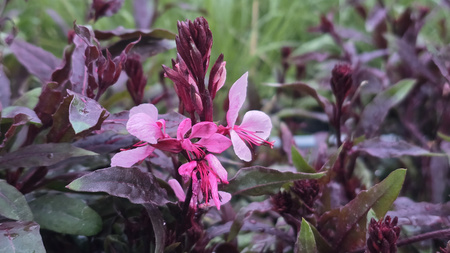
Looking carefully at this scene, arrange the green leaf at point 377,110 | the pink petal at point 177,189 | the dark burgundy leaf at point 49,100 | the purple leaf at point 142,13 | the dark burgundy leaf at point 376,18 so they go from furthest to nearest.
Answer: the dark burgundy leaf at point 376,18
the purple leaf at point 142,13
the green leaf at point 377,110
the dark burgundy leaf at point 49,100
the pink petal at point 177,189

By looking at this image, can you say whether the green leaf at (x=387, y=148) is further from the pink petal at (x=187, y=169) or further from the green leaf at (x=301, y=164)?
the pink petal at (x=187, y=169)

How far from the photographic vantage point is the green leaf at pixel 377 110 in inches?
40.1

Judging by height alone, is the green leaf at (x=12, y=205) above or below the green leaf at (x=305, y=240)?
above

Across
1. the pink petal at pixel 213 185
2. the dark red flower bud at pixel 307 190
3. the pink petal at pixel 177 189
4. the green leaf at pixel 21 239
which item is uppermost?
the pink petal at pixel 213 185

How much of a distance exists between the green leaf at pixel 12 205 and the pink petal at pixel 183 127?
A: 29 cm

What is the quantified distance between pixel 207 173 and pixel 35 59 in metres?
0.64

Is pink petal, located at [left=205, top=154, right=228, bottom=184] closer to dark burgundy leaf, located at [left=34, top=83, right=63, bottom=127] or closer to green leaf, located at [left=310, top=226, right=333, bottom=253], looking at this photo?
green leaf, located at [left=310, top=226, right=333, bottom=253]

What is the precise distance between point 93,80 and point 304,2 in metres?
2.81

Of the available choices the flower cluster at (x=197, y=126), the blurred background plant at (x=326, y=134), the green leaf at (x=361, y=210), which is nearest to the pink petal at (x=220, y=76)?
the flower cluster at (x=197, y=126)

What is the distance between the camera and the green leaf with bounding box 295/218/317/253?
2.10ft

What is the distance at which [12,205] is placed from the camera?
0.66 meters

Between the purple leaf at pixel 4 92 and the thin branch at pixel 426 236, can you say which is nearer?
the thin branch at pixel 426 236

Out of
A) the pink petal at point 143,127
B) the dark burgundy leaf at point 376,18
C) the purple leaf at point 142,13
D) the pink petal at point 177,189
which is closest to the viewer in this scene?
the pink petal at point 143,127

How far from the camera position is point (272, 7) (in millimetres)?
3119
